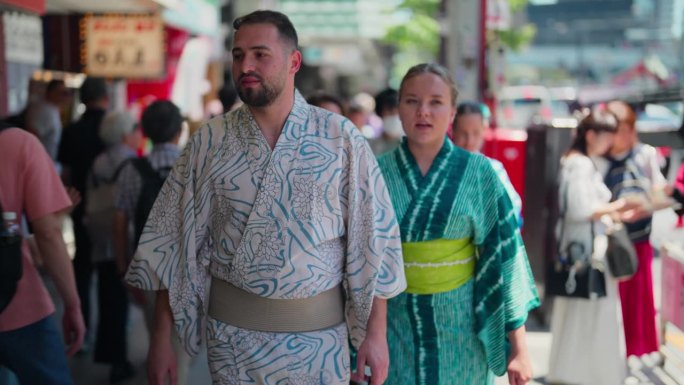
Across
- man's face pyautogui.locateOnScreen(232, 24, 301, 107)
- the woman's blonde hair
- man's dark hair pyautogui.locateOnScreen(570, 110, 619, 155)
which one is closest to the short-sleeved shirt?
man's face pyautogui.locateOnScreen(232, 24, 301, 107)

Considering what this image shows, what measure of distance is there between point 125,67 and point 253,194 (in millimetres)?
7316

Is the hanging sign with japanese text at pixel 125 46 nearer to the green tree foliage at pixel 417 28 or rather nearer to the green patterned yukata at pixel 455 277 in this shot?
the green patterned yukata at pixel 455 277

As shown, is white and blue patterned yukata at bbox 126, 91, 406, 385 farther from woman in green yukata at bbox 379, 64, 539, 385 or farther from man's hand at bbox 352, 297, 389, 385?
woman in green yukata at bbox 379, 64, 539, 385

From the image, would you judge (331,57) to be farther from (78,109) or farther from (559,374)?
(559,374)

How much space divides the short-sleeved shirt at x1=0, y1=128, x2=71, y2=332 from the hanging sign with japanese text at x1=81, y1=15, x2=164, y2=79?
6.41m

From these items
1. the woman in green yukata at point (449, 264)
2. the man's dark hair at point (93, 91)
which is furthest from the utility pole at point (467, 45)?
the woman in green yukata at point (449, 264)

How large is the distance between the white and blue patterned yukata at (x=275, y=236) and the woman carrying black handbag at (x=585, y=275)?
2.42 m

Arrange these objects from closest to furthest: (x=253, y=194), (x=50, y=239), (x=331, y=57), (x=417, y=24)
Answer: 1. (x=253, y=194)
2. (x=50, y=239)
3. (x=331, y=57)
4. (x=417, y=24)

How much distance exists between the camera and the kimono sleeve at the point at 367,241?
2.55m

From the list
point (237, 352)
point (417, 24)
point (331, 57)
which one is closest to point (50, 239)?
point (237, 352)

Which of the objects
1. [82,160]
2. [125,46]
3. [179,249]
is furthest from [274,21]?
[125,46]

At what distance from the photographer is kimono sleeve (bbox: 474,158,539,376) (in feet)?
10.1

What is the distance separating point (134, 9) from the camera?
9.31 metres

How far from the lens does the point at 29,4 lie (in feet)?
14.4
